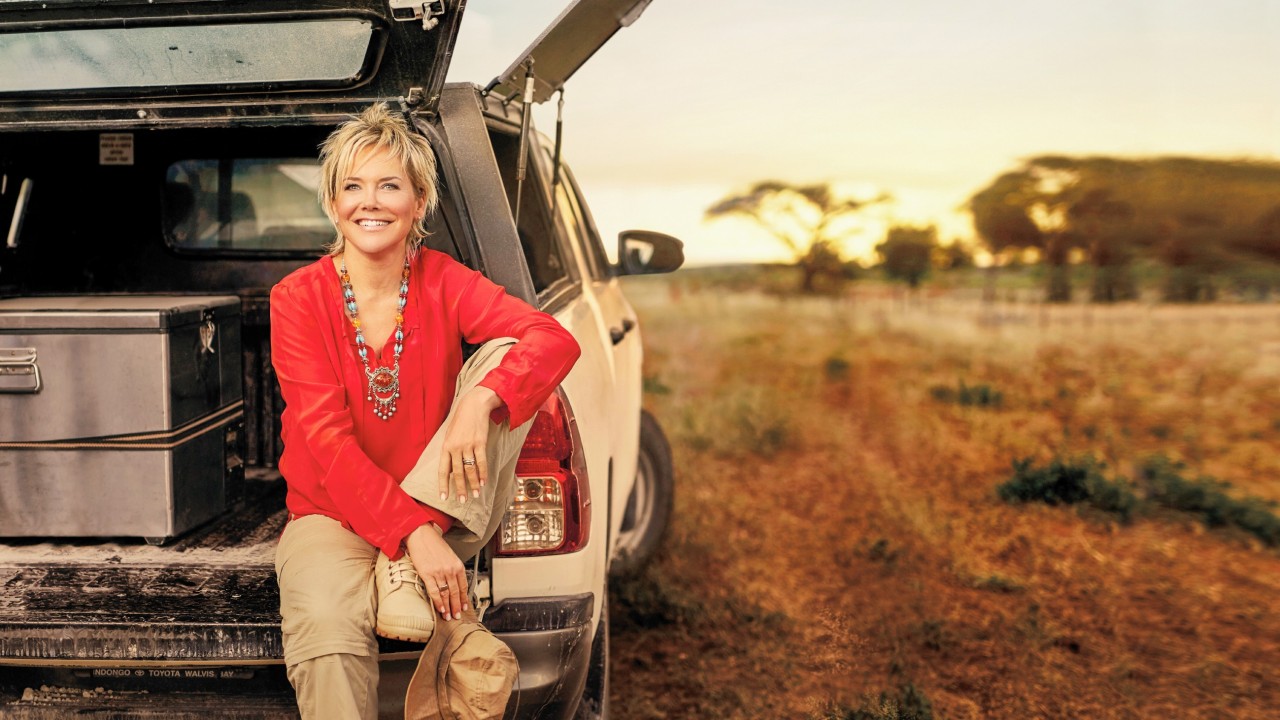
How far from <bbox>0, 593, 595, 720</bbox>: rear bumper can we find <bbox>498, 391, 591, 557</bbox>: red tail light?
0.13 m

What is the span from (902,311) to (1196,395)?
16.6m

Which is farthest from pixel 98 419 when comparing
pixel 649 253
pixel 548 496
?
pixel 649 253

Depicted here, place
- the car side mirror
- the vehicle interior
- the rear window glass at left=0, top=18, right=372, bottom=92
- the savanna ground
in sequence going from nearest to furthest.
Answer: the rear window glass at left=0, top=18, right=372, bottom=92 < the savanna ground < the vehicle interior < the car side mirror

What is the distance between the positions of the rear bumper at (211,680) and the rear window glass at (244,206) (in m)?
1.97

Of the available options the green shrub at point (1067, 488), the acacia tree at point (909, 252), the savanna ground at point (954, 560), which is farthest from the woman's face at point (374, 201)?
the acacia tree at point (909, 252)

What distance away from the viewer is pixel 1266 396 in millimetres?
10445

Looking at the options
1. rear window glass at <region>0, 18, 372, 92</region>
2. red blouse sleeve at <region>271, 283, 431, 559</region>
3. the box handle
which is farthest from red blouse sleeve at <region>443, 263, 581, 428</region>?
the box handle

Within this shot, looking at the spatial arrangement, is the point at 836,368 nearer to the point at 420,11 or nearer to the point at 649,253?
the point at 649,253

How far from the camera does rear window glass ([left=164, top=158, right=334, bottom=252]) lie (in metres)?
3.84

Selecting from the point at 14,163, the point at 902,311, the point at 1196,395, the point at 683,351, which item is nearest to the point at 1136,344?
the point at 1196,395

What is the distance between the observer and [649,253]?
186 inches

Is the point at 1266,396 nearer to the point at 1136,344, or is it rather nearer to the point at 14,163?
the point at 1136,344

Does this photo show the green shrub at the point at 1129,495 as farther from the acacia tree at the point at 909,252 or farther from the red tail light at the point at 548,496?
the acacia tree at the point at 909,252

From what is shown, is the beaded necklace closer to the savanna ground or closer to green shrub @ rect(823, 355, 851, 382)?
the savanna ground
